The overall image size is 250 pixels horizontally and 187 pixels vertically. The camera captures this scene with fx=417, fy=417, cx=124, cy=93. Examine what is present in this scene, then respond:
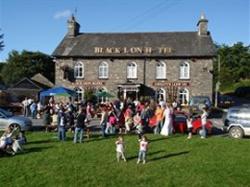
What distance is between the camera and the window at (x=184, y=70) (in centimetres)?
4241

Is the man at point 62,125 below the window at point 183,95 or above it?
below

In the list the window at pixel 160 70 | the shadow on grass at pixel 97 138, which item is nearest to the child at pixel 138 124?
the shadow on grass at pixel 97 138

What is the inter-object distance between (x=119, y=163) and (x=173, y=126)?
8.72 m

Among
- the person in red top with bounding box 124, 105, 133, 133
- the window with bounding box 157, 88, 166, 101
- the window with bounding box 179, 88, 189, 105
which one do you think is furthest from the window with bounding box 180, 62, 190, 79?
the person in red top with bounding box 124, 105, 133, 133

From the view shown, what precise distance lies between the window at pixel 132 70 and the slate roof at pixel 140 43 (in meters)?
1.06

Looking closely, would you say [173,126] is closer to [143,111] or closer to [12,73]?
[143,111]

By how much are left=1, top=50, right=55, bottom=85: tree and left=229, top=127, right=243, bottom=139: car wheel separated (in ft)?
232

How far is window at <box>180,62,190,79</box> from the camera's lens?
139ft

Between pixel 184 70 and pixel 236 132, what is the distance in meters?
20.7

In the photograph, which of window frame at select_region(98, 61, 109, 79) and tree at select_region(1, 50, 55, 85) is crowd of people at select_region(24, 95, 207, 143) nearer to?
window frame at select_region(98, 61, 109, 79)

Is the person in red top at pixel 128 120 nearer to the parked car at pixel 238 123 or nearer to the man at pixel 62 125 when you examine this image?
the man at pixel 62 125

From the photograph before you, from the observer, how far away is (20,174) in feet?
46.9

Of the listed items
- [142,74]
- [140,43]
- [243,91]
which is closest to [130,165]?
[142,74]

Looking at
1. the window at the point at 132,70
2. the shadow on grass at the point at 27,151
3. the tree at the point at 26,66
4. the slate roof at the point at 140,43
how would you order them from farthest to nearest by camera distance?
the tree at the point at 26,66 → the window at the point at 132,70 → the slate roof at the point at 140,43 → the shadow on grass at the point at 27,151
